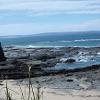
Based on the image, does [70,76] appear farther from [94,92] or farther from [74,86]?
[94,92]

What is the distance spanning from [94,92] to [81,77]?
643cm

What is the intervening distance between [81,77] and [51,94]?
714 cm

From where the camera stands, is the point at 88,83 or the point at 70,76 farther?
the point at 70,76

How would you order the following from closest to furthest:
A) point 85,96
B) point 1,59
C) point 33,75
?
point 85,96 → point 33,75 → point 1,59

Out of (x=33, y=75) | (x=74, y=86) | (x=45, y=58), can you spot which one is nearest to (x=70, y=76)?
(x=33, y=75)

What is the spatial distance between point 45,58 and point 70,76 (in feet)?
65.0

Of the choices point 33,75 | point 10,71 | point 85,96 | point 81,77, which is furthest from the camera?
point 10,71

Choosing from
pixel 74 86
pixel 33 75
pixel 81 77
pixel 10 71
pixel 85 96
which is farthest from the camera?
pixel 10 71

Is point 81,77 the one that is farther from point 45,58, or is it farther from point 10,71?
point 45,58

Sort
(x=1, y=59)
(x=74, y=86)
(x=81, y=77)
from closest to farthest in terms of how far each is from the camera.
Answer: (x=74, y=86)
(x=81, y=77)
(x=1, y=59)

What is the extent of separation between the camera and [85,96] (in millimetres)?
18344

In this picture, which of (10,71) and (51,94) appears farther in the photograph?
(10,71)

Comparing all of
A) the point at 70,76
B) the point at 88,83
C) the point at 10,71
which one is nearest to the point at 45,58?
the point at 10,71

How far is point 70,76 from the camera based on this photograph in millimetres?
26703
